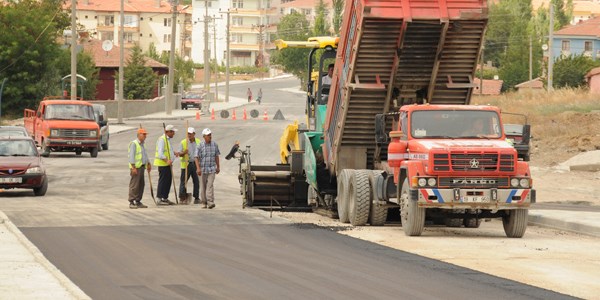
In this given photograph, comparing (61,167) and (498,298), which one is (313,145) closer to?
(498,298)

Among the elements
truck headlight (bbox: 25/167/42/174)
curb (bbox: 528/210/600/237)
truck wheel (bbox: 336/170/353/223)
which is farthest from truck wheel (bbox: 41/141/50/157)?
curb (bbox: 528/210/600/237)

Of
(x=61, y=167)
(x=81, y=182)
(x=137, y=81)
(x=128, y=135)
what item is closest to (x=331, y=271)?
(x=81, y=182)

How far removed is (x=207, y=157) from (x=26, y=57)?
5408 cm

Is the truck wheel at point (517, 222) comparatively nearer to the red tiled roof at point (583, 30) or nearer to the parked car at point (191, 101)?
the parked car at point (191, 101)

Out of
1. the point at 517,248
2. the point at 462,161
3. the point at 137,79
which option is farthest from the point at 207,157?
the point at 137,79

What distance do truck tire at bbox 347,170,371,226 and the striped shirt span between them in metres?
5.91

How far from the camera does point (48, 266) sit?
Answer: 52.6 feet

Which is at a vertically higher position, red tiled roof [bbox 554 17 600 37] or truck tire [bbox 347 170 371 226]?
red tiled roof [bbox 554 17 600 37]

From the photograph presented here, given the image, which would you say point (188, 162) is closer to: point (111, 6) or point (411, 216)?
point (411, 216)

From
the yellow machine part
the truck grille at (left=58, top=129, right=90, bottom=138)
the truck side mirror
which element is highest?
the truck side mirror

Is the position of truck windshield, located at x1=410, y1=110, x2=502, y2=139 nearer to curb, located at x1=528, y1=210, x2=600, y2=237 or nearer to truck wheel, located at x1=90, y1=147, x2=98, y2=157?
curb, located at x1=528, y1=210, x2=600, y2=237

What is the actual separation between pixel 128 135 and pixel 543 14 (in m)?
122

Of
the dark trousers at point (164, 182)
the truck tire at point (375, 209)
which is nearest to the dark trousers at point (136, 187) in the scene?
the dark trousers at point (164, 182)

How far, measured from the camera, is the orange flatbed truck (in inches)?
1976
